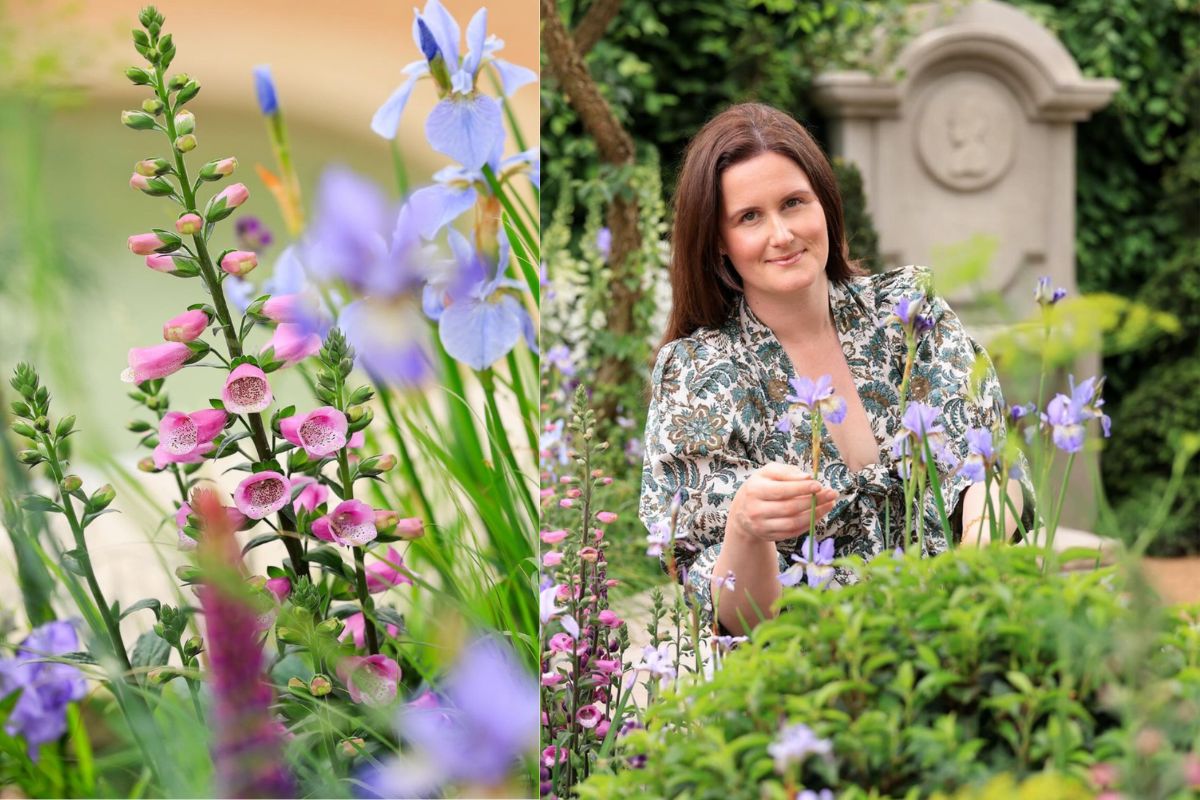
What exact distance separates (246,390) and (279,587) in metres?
0.26

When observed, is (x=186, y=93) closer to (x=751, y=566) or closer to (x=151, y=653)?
(x=151, y=653)

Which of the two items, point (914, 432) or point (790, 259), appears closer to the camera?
point (914, 432)

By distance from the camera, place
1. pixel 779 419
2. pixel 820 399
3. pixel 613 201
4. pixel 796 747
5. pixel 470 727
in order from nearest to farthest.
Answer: pixel 796 747, pixel 470 727, pixel 820 399, pixel 779 419, pixel 613 201

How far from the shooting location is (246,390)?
1.32 m

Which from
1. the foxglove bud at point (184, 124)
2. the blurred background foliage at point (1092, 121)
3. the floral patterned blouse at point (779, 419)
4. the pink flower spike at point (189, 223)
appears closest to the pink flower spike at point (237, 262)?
the pink flower spike at point (189, 223)

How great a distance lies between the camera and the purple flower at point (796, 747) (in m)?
0.84

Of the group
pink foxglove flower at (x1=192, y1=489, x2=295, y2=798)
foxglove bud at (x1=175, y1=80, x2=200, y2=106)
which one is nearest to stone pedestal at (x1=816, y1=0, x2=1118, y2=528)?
foxglove bud at (x1=175, y1=80, x2=200, y2=106)

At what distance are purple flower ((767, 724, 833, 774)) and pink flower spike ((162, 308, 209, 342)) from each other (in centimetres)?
82

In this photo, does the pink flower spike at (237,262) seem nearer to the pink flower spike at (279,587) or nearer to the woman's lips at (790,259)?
the pink flower spike at (279,587)

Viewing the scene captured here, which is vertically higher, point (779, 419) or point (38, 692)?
point (779, 419)

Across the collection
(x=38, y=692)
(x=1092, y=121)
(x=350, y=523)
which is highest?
(x=1092, y=121)

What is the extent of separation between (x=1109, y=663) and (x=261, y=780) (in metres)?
0.67

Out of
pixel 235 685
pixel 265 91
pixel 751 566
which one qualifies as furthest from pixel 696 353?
pixel 235 685

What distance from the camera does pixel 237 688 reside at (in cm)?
67
